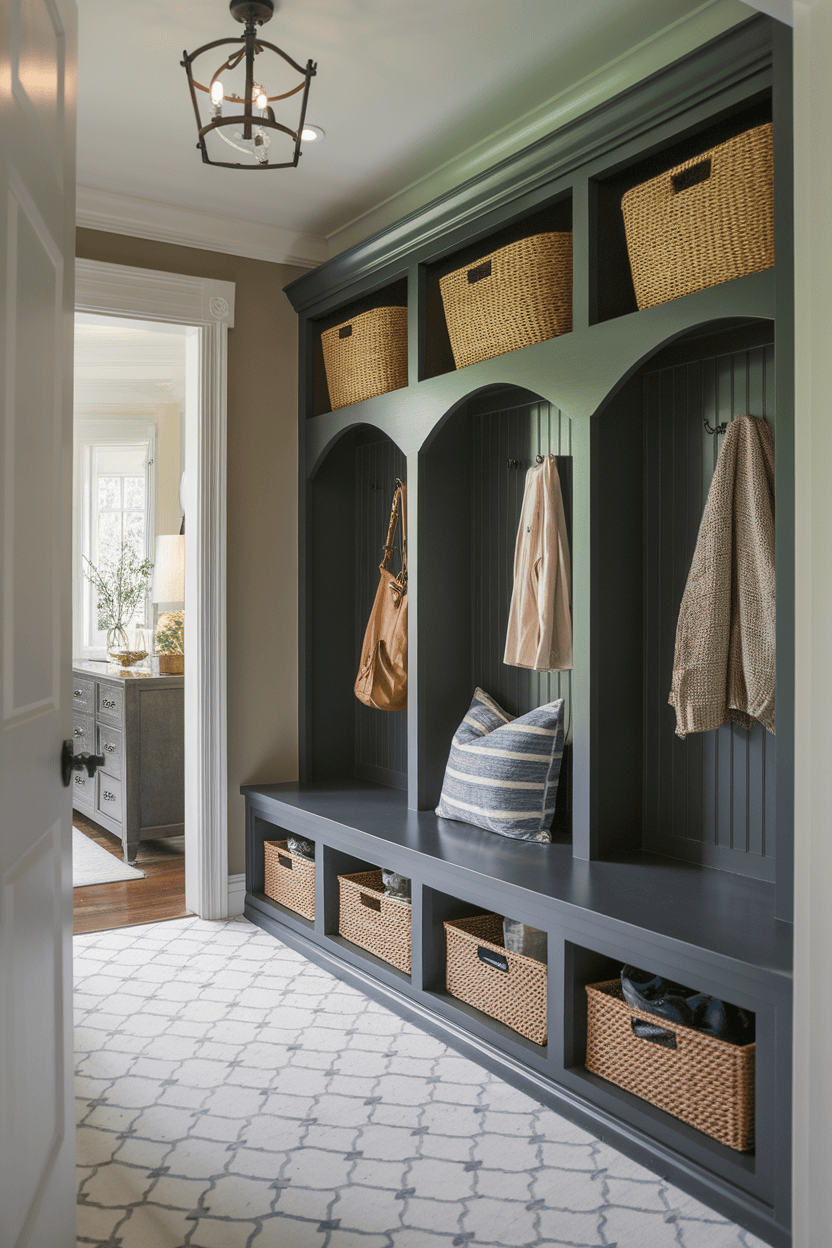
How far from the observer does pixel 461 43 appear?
8.60ft

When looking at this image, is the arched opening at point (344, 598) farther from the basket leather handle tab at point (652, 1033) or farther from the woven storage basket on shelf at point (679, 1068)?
the basket leather handle tab at point (652, 1033)

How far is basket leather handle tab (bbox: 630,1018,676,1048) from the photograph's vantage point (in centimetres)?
210

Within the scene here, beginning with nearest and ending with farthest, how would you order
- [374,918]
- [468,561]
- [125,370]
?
[374,918]
[468,561]
[125,370]

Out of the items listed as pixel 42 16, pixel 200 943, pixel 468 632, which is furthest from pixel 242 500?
pixel 42 16

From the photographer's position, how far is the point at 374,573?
4.03m

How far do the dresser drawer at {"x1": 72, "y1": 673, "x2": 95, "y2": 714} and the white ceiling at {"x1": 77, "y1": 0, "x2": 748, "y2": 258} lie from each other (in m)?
2.55

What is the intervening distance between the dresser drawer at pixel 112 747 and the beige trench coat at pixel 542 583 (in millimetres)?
2550

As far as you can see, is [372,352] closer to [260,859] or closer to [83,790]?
[260,859]

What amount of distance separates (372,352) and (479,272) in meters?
0.67

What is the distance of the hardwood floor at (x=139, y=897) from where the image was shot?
149 inches

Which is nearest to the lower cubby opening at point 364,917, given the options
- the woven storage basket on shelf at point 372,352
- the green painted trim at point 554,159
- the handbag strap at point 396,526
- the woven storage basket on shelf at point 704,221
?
the handbag strap at point 396,526

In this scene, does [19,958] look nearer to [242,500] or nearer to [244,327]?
[242,500]

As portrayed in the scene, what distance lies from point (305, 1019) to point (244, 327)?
257 centimetres

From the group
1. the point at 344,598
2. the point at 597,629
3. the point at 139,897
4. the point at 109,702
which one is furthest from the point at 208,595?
the point at 597,629
